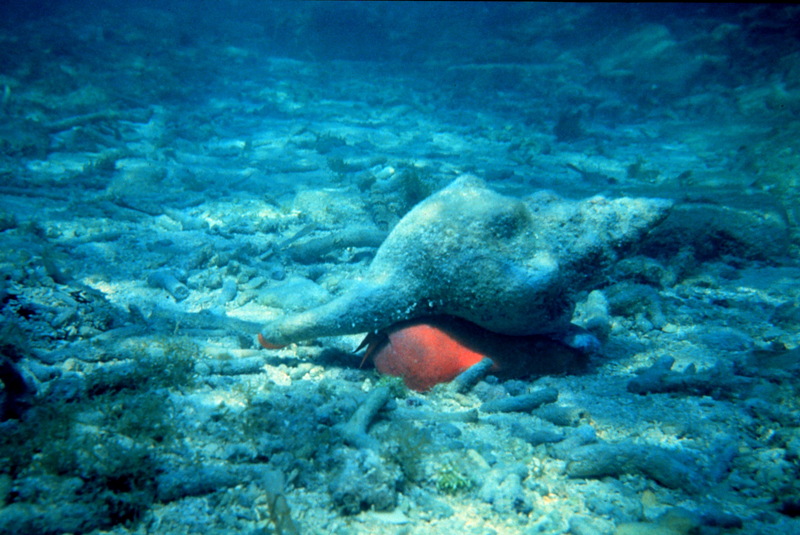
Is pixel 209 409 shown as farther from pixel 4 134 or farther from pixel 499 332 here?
pixel 4 134

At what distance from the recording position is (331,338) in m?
4.61

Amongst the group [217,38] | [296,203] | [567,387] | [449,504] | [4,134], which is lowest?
[449,504]

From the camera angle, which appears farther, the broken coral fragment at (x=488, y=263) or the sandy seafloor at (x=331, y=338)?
the broken coral fragment at (x=488, y=263)

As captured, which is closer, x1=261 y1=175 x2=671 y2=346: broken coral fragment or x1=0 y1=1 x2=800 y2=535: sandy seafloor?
x1=0 y1=1 x2=800 y2=535: sandy seafloor

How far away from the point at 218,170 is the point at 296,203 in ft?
11.2

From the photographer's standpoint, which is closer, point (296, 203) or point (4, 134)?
point (296, 203)

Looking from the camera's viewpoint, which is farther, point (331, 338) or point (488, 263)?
point (331, 338)

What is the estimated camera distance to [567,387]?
373 cm

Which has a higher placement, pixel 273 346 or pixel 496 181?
pixel 496 181

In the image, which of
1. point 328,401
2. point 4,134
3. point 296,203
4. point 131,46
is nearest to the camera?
point 328,401

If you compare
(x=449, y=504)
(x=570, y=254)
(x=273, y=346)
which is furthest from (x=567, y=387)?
(x=273, y=346)

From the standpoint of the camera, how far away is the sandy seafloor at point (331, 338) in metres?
2.36

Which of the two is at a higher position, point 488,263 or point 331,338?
point 488,263

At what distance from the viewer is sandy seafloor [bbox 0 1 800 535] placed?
2.36 m
